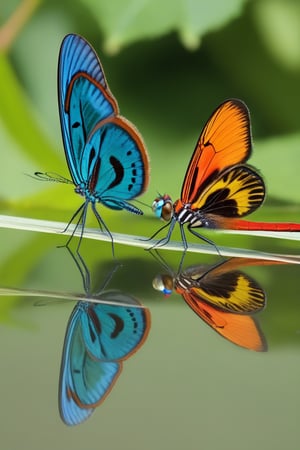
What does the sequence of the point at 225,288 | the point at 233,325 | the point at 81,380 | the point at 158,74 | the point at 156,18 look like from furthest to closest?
1. the point at 158,74
2. the point at 156,18
3. the point at 225,288
4. the point at 233,325
5. the point at 81,380

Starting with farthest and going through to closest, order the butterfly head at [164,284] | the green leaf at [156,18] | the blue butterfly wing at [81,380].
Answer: the green leaf at [156,18]
the butterfly head at [164,284]
the blue butterfly wing at [81,380]

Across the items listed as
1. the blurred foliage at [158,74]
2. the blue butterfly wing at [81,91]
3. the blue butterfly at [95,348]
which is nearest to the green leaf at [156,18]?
the blurred foliage at [158,74]

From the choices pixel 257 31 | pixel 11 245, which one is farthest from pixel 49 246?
pixel 257 31

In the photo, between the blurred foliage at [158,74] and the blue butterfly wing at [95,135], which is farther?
the blurred foliage at [158,74]

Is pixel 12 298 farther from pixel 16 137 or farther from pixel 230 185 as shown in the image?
pixel 16 137

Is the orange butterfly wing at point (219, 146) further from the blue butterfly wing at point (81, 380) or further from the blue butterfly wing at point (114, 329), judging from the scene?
the blue butterfly wing at point (81, 380)

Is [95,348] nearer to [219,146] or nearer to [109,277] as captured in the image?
[109,277]

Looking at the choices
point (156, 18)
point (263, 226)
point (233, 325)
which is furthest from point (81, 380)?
point (156, 18)

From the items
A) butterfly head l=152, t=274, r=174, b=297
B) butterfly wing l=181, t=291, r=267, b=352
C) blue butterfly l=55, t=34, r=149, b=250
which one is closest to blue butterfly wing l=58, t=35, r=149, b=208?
blue butterfly l=55, t=34, r=149, b=250
